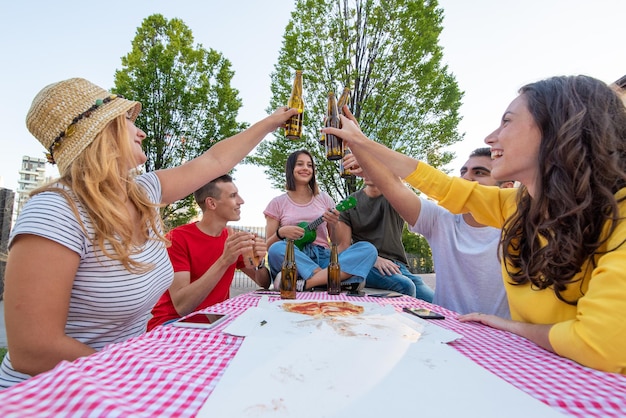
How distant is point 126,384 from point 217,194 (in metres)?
2.67

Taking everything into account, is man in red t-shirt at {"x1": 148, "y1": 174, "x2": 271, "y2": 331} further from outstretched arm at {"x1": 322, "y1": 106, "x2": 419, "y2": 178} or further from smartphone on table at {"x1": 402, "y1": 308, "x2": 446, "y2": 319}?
smartphone on table at {"x1": 402, "y1": 308, "x2": 446, "y2": 319}

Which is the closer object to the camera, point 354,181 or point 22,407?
point 22,407

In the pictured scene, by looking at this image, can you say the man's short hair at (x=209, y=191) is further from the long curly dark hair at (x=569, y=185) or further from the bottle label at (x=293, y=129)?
the long curly dark hair at (x=569, y=185)

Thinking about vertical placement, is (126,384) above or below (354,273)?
above

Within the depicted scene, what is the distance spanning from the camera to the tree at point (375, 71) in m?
10.2

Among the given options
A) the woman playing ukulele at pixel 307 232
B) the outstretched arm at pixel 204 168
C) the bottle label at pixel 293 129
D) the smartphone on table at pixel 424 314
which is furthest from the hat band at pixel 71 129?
the woman playing ukulele at pixel 307 232

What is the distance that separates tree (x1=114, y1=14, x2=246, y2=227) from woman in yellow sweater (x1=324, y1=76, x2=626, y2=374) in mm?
10960

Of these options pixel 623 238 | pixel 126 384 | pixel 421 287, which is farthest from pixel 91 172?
pixel 421 287

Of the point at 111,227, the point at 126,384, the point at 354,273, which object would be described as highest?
the point at 111,227

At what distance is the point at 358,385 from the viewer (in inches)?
26.8

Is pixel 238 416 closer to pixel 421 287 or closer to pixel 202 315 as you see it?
pixel 202 315

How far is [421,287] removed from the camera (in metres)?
3.48

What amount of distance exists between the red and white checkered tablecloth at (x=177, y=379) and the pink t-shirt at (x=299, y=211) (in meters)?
2.83

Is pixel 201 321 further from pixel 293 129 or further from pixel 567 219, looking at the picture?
pixel 293 129
